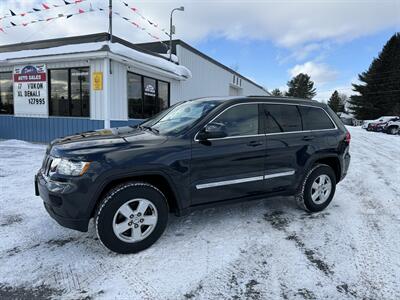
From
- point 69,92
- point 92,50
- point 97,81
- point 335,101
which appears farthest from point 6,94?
point 335,101

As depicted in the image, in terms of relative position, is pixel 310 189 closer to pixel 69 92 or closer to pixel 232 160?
pixel 232 160

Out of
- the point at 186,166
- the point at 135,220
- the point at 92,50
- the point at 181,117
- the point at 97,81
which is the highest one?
the point at 92,50

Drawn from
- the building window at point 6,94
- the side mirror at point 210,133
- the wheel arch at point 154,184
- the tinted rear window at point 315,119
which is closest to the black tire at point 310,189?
the tinted rear window at point 315,119

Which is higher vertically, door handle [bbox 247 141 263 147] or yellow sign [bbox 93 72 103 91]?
Answer: yellow sign [bbox 93 72 103 91]

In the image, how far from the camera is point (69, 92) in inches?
426

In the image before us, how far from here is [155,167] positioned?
10.5 ft

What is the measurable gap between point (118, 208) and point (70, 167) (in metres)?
0.64

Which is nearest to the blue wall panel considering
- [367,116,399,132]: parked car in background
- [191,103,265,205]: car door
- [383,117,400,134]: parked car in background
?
[191,103,265,205]: car door

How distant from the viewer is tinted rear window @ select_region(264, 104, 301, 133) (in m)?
4.16

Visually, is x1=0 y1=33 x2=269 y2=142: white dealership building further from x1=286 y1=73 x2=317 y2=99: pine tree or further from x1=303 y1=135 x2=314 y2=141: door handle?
x1=286 y1=73 x2=317 y2=99: pine tree

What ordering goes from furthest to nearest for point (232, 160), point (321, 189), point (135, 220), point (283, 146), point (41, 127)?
point (41, 127)
point (321, 189)
point (283, 146)
point (232, 160)
point (135, 220)

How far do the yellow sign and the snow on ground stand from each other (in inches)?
246

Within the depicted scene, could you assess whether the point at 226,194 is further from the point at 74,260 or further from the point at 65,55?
the point at 65,55

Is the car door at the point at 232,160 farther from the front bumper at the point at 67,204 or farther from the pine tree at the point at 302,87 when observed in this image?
the pine tree at the point at 302,87
